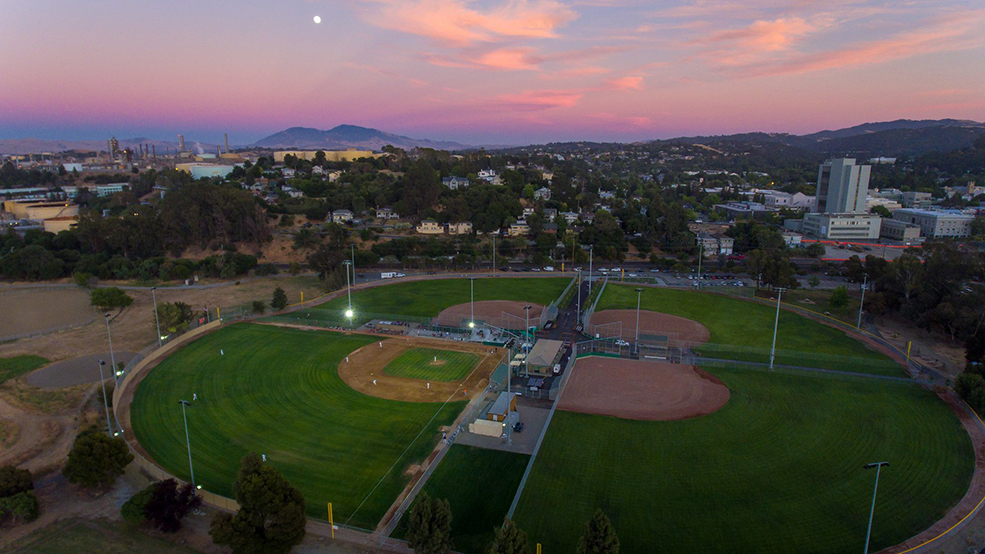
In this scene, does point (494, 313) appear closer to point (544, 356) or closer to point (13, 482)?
point (544, 356)

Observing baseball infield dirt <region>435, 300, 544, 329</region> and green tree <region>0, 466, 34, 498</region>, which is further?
baseball infield dirt <region>435, 300, 544, 329</region>

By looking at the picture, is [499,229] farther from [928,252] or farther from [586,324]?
[928,252]

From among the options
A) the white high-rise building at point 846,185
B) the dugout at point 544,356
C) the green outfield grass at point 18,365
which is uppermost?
the white high-rise building at point 846,185

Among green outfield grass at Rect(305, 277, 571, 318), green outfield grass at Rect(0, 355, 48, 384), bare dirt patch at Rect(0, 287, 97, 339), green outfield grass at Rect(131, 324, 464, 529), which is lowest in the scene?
bare dirt patch at Rect(0, 287, 97, 339)

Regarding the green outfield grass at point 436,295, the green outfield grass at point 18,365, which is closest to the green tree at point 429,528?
the green outfield grass at point 436,295

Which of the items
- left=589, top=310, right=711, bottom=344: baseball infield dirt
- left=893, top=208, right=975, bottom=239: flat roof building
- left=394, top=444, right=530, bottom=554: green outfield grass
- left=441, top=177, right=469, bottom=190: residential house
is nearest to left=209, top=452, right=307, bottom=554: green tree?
left=394, top=444, right=530, bottom=554: green outfield grass

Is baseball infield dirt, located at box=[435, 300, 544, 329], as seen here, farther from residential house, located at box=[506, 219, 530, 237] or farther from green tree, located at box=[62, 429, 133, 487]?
residential house, located at box=[506, 219, 530, 237]

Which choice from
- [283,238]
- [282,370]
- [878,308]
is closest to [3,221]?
[283,238]

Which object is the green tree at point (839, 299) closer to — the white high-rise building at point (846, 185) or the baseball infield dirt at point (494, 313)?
the baseball infield dirt at point (494, 313)
